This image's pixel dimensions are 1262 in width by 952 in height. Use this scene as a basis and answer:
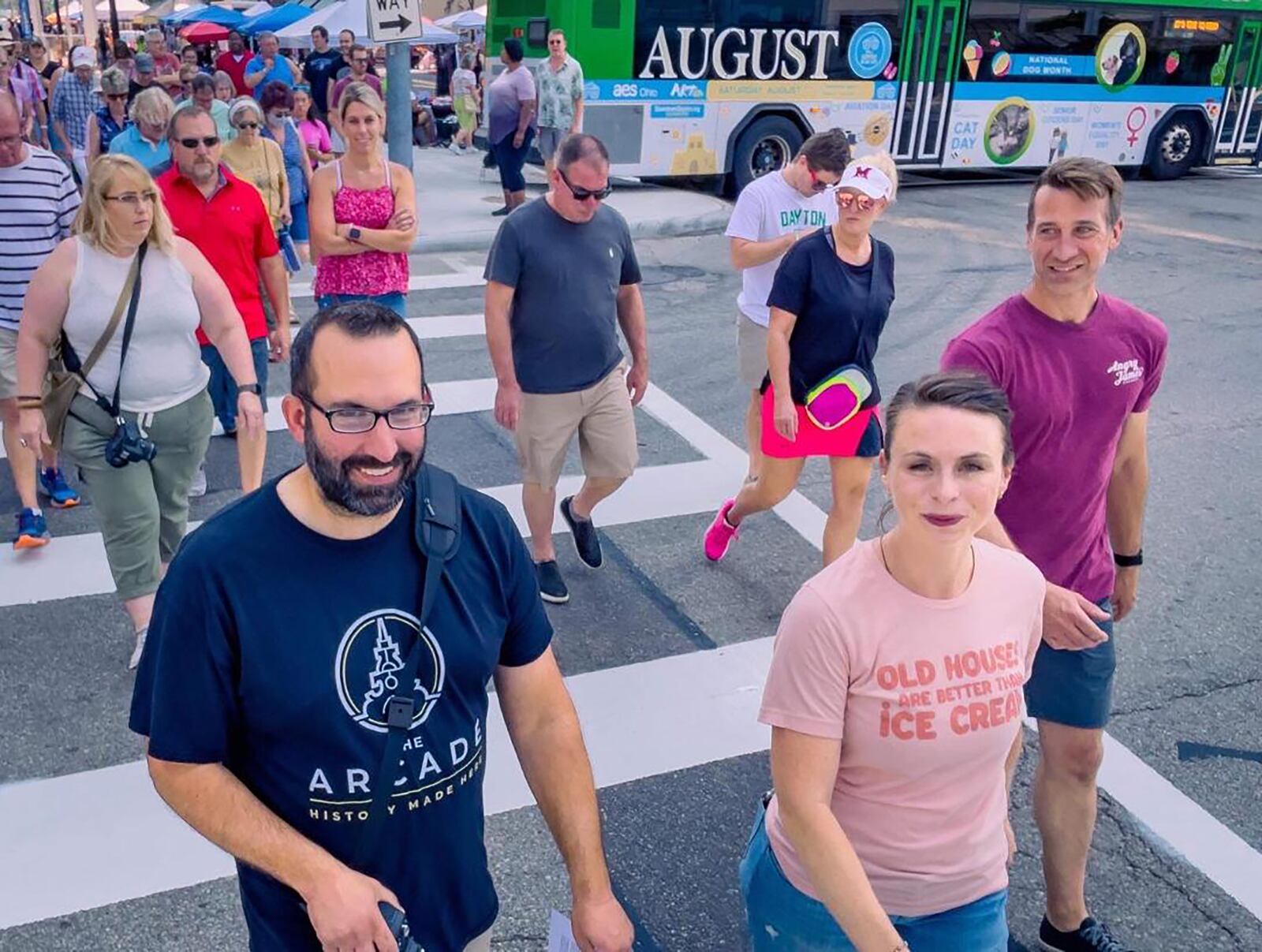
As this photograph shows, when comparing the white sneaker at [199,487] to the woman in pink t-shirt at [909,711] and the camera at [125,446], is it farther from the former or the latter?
the woman in pink t-shirt at [909,711]

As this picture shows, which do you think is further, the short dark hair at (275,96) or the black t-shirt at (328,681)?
the short dark hair at (275,96)

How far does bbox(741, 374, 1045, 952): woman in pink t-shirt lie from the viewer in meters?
2.14

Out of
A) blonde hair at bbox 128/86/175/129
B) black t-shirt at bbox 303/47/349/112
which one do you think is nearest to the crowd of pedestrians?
blonde hair at bbox 128/86/175/129

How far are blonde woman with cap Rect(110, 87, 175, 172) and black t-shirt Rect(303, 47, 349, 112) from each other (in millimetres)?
10386

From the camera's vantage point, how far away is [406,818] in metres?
2.04

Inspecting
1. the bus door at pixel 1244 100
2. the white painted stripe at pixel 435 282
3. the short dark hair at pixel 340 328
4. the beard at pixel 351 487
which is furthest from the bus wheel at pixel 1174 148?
the beard at pixel 351 487

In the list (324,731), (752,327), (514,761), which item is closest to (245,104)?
(752,327)

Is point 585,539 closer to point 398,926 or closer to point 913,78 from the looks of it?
point 398,926

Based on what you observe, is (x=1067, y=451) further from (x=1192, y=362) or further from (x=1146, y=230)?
(x=1146, y=230)

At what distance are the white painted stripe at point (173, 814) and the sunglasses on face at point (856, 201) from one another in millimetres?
1833

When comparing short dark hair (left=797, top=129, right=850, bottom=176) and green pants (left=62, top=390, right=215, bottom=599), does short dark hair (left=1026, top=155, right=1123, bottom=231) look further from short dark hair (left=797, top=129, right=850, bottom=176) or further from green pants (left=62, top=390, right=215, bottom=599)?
green pants (left=62, top=390, right=215, bottom=599)

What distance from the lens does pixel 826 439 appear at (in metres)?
5.08

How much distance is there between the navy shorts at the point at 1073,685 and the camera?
3.07 m

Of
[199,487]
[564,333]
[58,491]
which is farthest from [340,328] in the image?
[58,491]
